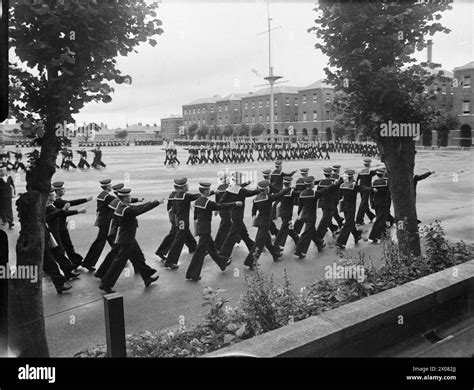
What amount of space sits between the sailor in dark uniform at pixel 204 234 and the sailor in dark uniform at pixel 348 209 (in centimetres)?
249

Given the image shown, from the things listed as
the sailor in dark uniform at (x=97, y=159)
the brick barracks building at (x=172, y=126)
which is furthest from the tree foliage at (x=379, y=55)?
the brick barracks building at (x=172, y=126)

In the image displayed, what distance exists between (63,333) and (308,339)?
314 centimetres

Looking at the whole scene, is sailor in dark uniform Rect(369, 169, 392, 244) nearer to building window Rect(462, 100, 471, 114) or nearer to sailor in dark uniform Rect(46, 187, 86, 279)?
sailor in dark uniform Rect(46, 187, 86, 279)

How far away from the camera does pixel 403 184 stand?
620 cm

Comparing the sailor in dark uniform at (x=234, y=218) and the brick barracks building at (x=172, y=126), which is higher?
the brick barracks building at (x=172, y=126)

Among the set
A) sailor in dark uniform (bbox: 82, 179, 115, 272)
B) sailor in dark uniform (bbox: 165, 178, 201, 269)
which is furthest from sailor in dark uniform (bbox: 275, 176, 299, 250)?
sailor in dark uniform (bbox: 82, 179, 115, 272)

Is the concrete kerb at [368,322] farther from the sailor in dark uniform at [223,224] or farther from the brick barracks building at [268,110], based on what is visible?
the brick barracks building at [268,110]

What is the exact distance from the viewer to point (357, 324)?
3.80 m

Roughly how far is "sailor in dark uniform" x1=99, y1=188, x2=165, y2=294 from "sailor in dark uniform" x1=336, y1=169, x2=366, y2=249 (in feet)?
13.0

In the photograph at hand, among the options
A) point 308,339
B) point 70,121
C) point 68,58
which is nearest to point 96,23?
point 68,58

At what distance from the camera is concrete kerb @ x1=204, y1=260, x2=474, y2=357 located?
347 centimetres

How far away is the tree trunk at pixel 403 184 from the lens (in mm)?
6105

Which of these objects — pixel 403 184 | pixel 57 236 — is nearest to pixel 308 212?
pixel 403 184
